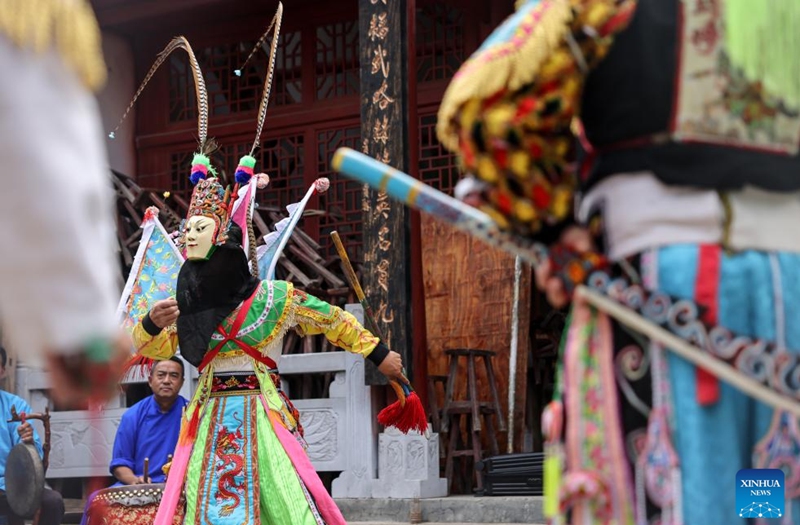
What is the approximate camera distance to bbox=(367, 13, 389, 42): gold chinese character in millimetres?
8531

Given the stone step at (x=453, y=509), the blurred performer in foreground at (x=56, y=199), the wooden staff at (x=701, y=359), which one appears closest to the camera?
the blurred performer in foreground at (x=56, y=199)

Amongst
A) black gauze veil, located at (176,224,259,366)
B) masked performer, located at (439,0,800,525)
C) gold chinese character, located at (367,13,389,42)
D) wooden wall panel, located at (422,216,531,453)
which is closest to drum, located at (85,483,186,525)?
black gauze veil, located at (176,224,259,366)

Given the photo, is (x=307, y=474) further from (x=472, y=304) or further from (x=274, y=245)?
(x=472, y=304)

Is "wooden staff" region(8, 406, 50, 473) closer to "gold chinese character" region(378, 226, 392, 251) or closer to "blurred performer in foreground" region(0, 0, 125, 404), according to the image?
"gold chinese character" region(378, 226, 392, 251)

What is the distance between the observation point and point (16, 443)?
270 inches

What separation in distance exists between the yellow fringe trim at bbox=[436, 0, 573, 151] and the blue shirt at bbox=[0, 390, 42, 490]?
16.4 ft

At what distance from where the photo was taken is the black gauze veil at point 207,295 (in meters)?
5.37

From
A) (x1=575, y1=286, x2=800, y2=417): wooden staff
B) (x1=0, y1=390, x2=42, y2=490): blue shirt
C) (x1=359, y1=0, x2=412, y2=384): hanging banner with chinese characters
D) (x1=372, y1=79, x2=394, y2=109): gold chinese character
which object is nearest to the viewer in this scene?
(x1=575, y1=286, x2=800, y2=417): wooden staff

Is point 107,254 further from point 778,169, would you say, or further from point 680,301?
point 778,169

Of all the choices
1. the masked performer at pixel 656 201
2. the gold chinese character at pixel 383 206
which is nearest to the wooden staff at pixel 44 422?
the gold chinese character at pixel 383 206

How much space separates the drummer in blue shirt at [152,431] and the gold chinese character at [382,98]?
7.76 feet

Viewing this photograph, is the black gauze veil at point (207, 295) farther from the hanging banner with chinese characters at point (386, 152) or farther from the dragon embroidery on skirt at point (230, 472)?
the hanging banner with chinese characters at point (386, 152)

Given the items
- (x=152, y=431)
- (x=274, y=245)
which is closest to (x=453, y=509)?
(x=152, y=431)

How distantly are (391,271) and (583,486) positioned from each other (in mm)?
5885
